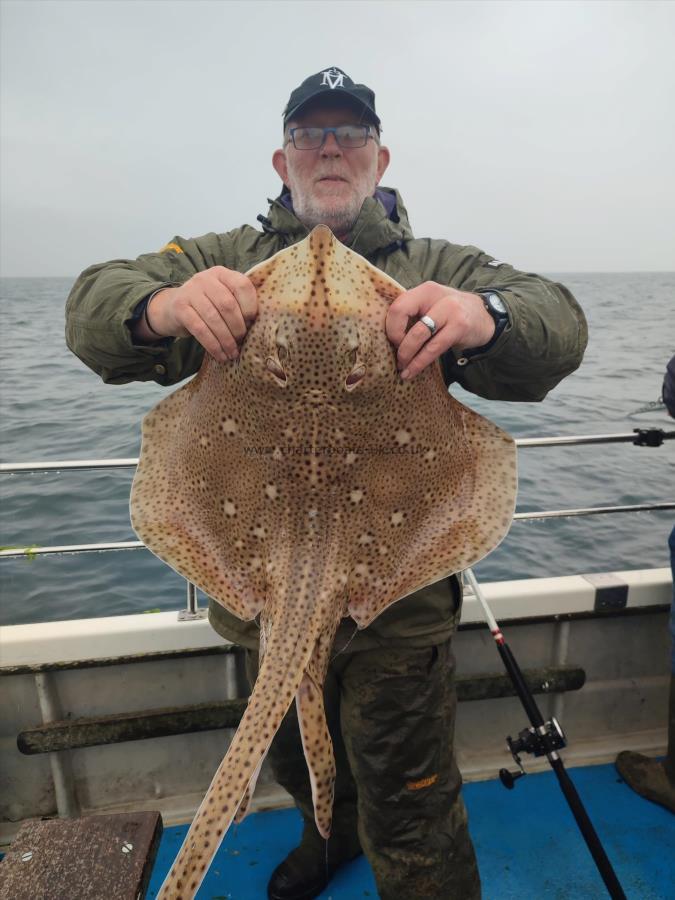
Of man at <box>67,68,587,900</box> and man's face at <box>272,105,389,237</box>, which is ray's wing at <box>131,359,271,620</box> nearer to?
man at <box>67,68,587,900</box>

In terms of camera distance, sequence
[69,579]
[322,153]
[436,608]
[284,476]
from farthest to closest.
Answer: [69,579], [322,153], [436,608], [284,476]

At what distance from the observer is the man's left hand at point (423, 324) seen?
169 centimetres

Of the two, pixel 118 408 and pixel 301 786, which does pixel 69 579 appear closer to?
pixel 301 786

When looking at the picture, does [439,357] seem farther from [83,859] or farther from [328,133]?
[83,859]

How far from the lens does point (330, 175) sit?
260 centimetres

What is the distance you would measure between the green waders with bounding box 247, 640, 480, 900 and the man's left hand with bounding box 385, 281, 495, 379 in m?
1.19

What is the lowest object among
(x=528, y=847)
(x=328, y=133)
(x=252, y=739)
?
(x=528, y=847)

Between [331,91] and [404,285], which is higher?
[331,91]

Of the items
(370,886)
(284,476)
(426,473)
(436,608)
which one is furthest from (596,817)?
(284,476)

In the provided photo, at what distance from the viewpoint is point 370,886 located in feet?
9.87

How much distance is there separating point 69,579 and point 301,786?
18.3 ft

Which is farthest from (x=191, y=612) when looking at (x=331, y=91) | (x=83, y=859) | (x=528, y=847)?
(x=331, y=91)

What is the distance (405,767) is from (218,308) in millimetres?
1818

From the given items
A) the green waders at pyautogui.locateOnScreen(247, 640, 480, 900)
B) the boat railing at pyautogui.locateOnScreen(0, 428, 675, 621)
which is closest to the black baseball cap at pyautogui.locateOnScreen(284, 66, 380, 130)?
the boat railing at pyautogui.locateOnScreen(0, 428, 675, 621)
